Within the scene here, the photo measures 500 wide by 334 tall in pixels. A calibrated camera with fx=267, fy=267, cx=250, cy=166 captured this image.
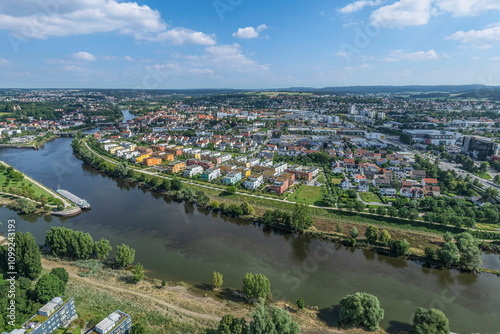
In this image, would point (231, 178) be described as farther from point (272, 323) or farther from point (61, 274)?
point (272, 323)

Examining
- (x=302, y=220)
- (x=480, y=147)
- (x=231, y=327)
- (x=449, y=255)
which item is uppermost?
(x=480, y=147)

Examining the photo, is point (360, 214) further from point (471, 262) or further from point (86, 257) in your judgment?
point (86, 257)

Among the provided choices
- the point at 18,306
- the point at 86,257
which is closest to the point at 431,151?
the point at 86,257

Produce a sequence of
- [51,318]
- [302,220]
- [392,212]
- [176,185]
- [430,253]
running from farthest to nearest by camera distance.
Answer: [176,185], [392,212], [302,220], [430,253], [51,318]

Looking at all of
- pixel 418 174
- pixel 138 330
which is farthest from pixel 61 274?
pixel 418 174

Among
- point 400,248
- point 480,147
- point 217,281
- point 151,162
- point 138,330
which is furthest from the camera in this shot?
point 480,147

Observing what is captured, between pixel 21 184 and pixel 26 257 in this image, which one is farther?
pixel 21 184

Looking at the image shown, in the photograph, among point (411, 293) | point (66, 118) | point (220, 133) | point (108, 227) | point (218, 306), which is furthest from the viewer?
point (66, 118)
